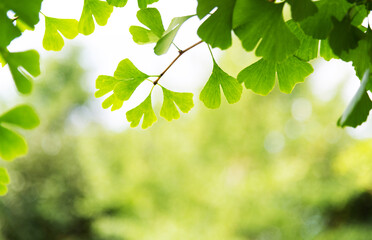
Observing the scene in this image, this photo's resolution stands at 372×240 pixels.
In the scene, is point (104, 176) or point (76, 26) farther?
point (104, 176)

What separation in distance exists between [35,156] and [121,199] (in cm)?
179

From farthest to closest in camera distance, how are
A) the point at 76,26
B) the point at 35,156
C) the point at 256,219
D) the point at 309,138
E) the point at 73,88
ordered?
the point at 73,88 < the point at 35,156 < the point at 309,138 < the point at 256,219 < the point at 76,26

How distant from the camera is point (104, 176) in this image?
5062mm

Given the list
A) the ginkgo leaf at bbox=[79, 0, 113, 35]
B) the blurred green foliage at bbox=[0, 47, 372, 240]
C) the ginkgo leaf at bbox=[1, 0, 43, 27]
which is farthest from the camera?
the blurred green foliage at bbox=[0, 47, 372, 240]

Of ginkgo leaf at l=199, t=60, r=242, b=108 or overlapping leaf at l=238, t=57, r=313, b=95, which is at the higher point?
ginkgo leaf at l=199, t=60, r=242, b=108

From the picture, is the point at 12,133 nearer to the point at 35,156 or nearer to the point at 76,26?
the point at 76,26

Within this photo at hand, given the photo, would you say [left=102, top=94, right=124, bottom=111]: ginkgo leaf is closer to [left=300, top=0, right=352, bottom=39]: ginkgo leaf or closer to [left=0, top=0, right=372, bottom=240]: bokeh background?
[left=300, top=0, right=352, bottom=39]: ginkgo leaf

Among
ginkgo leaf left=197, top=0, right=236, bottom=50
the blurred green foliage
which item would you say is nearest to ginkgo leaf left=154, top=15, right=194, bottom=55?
ginkgo leaf left=197, top=0, right=236, bottom=50

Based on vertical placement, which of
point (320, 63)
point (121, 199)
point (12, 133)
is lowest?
point (12, 133)

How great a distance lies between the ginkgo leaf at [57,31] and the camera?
31 cm

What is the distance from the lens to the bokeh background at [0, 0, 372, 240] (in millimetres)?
3830

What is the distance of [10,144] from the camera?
21 centimetres

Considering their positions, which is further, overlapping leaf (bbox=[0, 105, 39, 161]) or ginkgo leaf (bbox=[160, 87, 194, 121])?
ginkgo leaf (bbox=[160, 87, 194, 121])

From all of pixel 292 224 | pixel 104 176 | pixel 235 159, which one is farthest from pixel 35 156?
pixel 292 224
